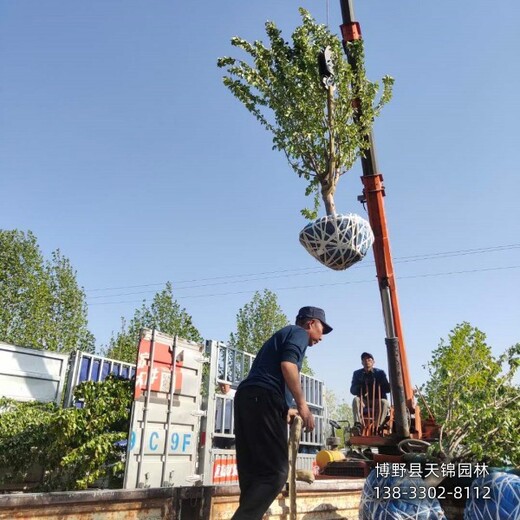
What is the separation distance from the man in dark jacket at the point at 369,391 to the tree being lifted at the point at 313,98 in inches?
107

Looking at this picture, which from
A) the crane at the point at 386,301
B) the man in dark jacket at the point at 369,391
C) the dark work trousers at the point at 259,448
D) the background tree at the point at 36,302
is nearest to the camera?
the dark work trousers at the point at 259,448

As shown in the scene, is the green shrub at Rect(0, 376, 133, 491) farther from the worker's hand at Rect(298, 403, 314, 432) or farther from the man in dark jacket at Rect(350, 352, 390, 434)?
the worker's hand at Rect(298, 403, 314, 432)

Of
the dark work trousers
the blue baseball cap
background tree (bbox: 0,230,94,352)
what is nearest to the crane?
the blue baseball cap

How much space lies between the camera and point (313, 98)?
654cm

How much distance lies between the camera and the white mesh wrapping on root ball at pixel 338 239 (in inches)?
215

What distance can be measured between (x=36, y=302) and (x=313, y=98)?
16419 millimetres

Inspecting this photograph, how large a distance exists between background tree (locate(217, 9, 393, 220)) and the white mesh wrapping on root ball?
644 millimetres

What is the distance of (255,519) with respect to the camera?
2.68m

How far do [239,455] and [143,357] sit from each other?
13.0ft

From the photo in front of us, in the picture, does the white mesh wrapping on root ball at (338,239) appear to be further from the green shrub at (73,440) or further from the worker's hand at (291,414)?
the green shrub at (73,440)

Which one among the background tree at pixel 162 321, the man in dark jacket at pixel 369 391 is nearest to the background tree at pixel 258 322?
the background tree at pixel 162 321

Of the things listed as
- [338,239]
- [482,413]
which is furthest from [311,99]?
[482,413]

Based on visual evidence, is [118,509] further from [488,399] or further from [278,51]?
[278,51]

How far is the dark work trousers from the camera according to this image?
2715mm
